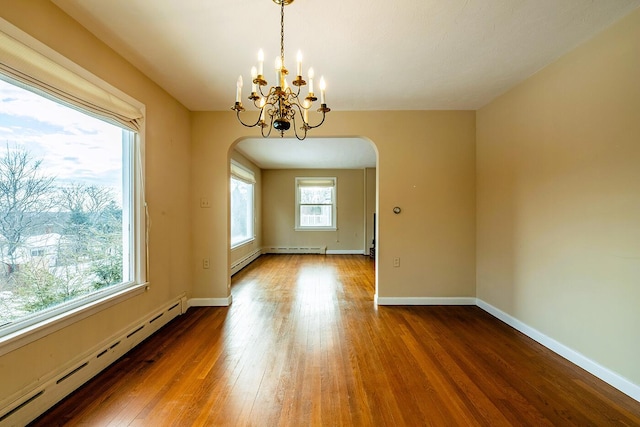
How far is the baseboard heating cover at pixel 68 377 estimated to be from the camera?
1479 mm

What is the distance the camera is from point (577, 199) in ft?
7.01

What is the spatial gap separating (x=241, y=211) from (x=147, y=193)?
3.71m

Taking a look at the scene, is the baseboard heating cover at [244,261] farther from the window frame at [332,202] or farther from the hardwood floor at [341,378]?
the hardwood floor at [341,378]

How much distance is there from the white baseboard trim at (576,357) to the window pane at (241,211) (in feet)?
14.9

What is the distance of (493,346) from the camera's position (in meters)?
2.45

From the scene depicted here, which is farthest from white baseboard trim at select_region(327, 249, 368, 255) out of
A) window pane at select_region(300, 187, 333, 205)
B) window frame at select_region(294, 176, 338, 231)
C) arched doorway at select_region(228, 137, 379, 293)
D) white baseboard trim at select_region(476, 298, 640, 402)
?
white baseboard trim at select_region(476, 298, 640, 402)

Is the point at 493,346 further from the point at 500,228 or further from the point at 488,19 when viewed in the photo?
the point at 488,19

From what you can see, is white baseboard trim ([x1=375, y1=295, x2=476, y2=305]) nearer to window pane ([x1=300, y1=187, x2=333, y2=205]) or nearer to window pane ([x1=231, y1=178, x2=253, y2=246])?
window pane ([x1=231, y1=178, x2=253, y2=246])

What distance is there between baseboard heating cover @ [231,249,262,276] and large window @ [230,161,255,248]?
347 millimetres

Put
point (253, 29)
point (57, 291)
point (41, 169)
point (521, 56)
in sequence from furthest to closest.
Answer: point (521, 56)
point (253, 29)
point (57, 291)
point (41, 169)

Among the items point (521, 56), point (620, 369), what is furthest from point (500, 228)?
point (521, 56)

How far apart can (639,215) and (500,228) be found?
1333mm

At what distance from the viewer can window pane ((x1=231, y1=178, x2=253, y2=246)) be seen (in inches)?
224

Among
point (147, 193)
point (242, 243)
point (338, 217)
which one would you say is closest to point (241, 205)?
point (242, 243)
